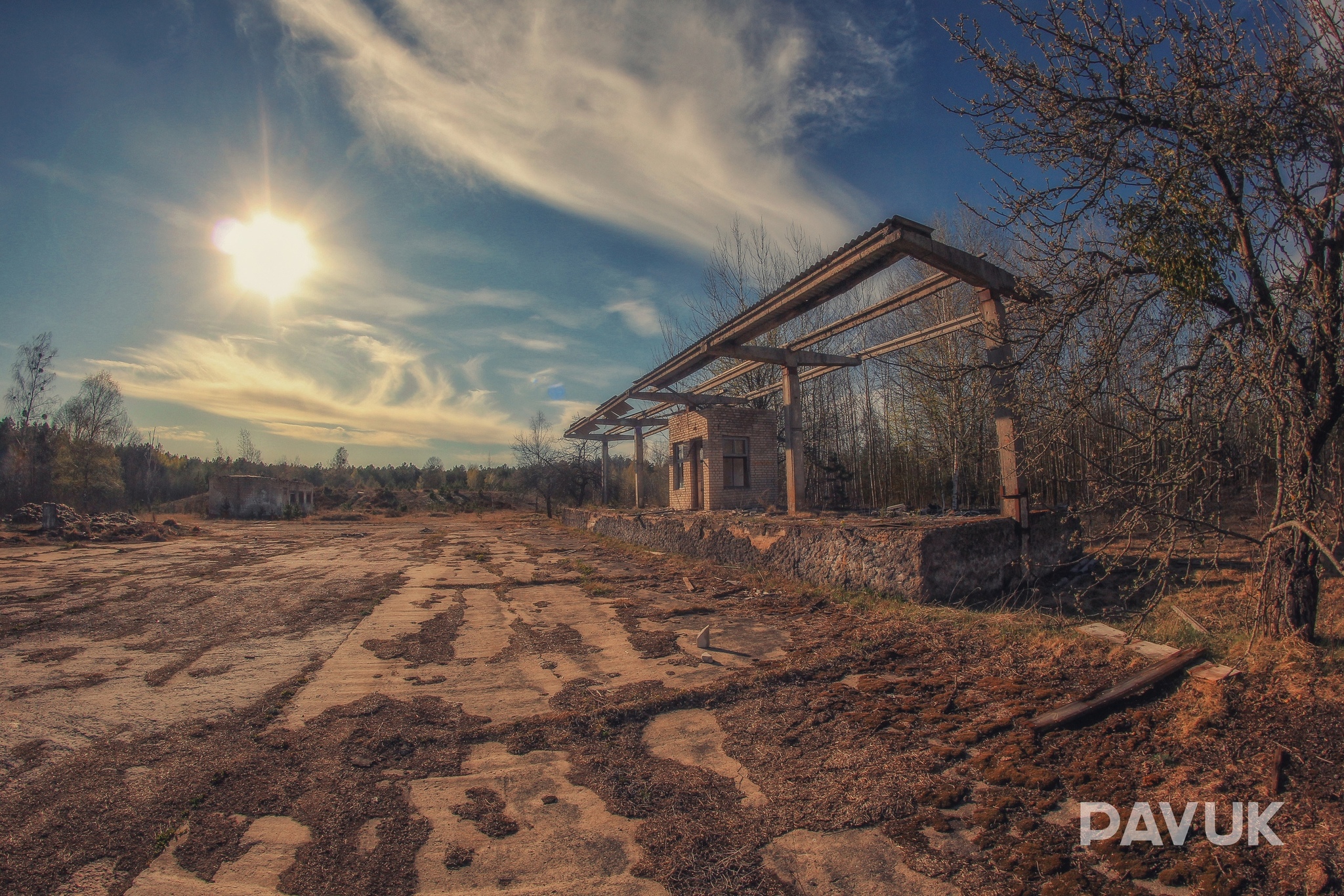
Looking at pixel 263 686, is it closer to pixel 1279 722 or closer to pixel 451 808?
pixel 451 808

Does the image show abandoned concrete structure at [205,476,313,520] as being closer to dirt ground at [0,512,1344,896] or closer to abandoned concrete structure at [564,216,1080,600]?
abandoned concrete structure at [564,216,1080,600]

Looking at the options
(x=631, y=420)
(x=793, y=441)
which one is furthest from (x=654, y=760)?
(x=631, y=420)

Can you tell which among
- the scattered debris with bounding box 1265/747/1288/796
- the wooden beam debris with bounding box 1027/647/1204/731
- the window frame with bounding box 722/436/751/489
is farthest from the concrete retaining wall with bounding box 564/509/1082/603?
the window frame with bounding box 722/436/751/489

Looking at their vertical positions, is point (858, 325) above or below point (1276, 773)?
above

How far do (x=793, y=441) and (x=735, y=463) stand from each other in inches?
138

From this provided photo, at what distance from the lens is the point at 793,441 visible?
1060 centimetres

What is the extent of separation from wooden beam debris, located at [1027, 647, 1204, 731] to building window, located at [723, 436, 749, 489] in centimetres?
1053

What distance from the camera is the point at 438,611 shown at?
6871 millimetres

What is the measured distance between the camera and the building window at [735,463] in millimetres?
13836

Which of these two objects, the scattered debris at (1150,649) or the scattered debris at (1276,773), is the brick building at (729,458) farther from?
the scattered debris at (1276,773)

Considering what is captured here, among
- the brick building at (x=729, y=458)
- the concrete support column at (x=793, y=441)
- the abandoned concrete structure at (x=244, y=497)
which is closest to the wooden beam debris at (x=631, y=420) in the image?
the brick building at (x=729, y=458)

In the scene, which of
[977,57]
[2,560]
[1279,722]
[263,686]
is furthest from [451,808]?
[2,560]

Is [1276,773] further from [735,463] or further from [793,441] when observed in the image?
[735,463]

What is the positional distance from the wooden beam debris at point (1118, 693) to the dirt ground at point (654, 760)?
0.19 feet
